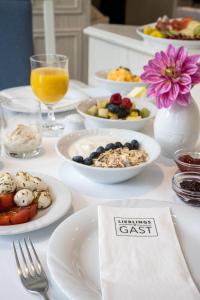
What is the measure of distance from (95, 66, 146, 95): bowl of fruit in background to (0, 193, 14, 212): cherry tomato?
82 centimetres

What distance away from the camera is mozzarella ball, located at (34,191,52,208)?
2.43 feet

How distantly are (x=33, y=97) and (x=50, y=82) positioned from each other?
7.7 inches

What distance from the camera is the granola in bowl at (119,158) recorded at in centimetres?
85

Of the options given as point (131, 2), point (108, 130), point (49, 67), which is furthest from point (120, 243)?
point (131, 2)

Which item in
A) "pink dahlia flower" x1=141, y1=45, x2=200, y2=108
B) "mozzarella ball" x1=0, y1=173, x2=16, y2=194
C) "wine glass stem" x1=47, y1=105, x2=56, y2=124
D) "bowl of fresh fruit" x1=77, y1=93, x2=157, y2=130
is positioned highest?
"pink dahlia flower" x1=141, y1=45, x2=200, y2=108

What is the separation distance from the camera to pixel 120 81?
1.48 m

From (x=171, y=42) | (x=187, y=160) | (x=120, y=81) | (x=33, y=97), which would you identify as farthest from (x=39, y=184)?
(x=171, y=42)

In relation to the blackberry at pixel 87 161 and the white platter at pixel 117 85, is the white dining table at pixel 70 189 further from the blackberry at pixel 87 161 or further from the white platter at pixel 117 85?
the white platter at pixel 117 85

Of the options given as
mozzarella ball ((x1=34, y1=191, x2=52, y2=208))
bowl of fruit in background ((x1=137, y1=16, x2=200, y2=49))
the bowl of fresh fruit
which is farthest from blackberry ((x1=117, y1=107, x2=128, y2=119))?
bowl of fruit in background ((x1=137, y1=16, x2=200, y2=49))

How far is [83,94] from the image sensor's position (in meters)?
1.44

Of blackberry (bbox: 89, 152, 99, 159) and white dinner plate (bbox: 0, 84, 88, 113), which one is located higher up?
blackberry (bbox: 89, 152, 99, 159)

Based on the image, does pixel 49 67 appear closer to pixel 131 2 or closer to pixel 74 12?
pixel 74 12

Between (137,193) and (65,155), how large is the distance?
0.61 feet

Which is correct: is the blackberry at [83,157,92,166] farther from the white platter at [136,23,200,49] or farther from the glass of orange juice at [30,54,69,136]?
the white platter at [136,23,200,49]
